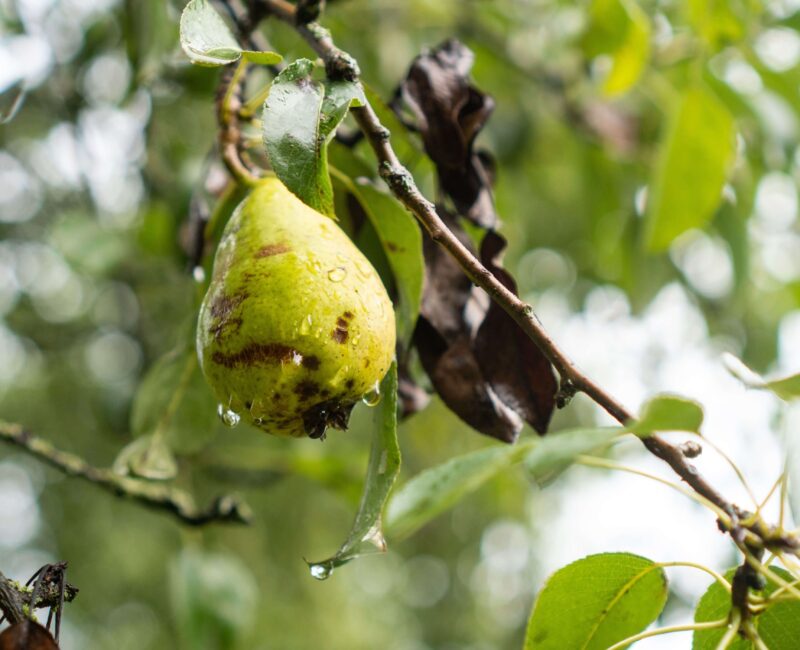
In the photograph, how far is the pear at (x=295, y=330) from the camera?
670mm

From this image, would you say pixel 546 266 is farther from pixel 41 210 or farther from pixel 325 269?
pixel 325 269

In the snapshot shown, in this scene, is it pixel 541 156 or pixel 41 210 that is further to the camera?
pixel 41 210

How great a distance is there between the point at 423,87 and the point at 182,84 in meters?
0.88

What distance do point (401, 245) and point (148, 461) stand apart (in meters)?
0.46

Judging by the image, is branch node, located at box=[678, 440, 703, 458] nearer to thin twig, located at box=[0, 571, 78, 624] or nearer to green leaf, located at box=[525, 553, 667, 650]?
green leaf, located at box=[525, 553, 667, 650]

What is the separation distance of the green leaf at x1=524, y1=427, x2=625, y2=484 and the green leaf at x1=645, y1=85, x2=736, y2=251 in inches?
43.3

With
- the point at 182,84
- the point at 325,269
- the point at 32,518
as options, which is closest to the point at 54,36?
the point at 182,84

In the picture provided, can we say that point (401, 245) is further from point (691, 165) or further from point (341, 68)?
point (691, 165)

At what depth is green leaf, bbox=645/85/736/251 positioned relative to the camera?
1.58 metres

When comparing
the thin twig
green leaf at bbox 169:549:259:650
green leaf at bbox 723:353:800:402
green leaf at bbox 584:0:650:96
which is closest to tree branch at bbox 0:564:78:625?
the thin twig

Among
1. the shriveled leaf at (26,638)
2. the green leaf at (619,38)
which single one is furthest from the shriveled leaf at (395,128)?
the green leaf at (619,38)

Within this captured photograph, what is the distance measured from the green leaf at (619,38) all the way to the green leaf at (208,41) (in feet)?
3.40

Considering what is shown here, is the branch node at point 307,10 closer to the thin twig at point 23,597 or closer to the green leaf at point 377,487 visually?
the green leaf at point 377,487

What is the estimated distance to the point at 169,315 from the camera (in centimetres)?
232
